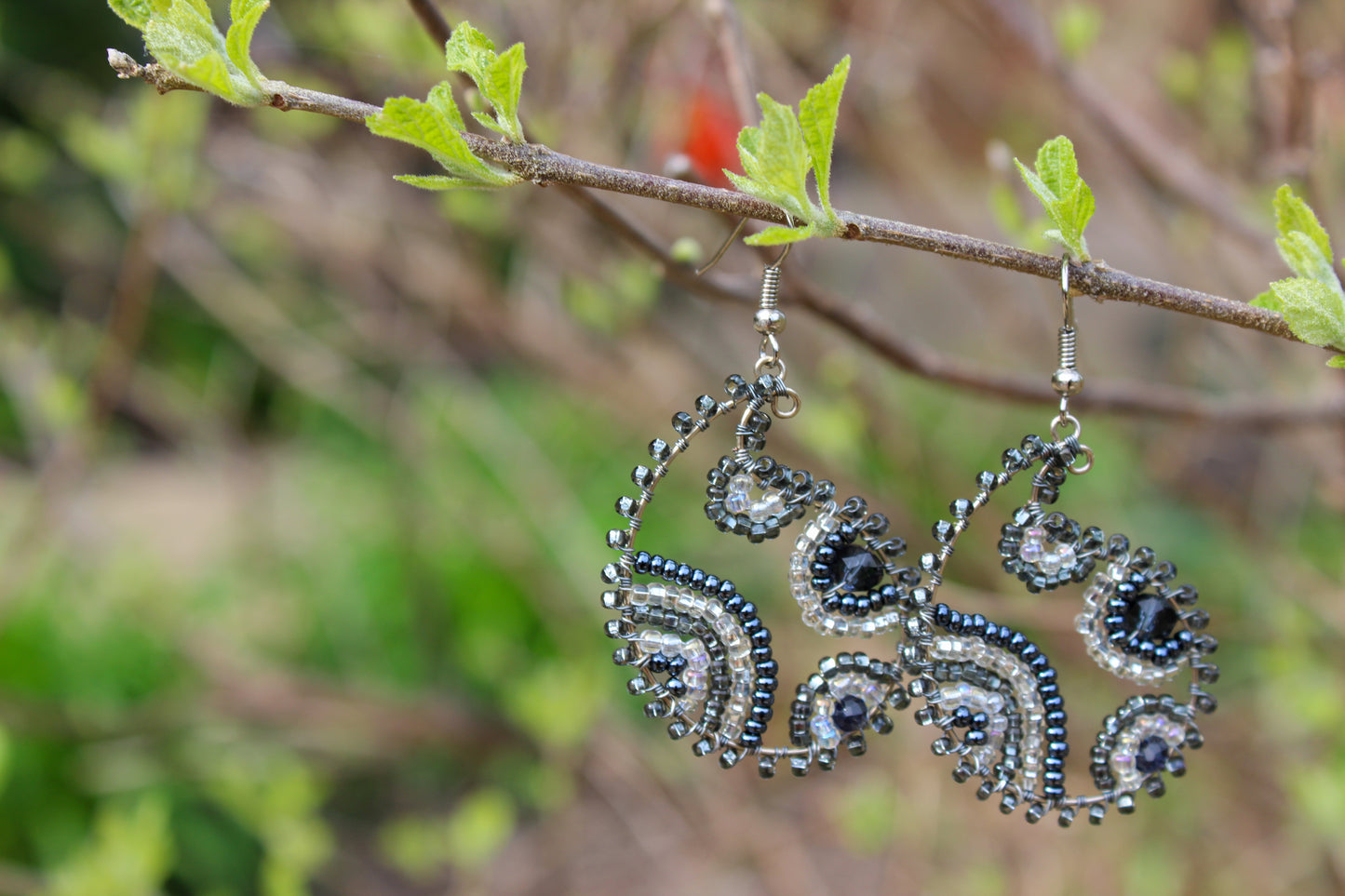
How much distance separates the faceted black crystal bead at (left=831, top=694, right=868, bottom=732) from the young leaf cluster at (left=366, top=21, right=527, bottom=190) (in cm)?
47

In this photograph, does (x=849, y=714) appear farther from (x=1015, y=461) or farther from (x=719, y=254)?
(x=719, y=254)

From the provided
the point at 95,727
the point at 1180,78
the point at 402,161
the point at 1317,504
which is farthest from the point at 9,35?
the point at 1317,504

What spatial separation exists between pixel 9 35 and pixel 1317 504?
494 centimetres

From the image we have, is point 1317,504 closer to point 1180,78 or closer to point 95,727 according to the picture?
point 1180,78

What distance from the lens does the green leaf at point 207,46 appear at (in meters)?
0.53

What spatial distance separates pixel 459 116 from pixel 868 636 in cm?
48

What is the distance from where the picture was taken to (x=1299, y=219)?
Answer: 23.5 inches

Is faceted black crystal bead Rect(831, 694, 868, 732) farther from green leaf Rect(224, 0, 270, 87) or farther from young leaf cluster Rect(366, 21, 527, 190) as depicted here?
green leaf Rect(224, 0, 270, 87)

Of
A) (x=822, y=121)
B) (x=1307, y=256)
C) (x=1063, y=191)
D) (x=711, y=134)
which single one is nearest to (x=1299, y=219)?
(x=1307, y=256)

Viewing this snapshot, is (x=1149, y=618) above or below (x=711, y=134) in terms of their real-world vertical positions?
below

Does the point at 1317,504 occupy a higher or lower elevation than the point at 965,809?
→ higher

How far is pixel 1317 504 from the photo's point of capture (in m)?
2.65

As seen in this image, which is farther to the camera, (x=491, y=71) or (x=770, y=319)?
(x=770, y=319)

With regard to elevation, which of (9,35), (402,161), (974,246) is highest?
(9,35)
